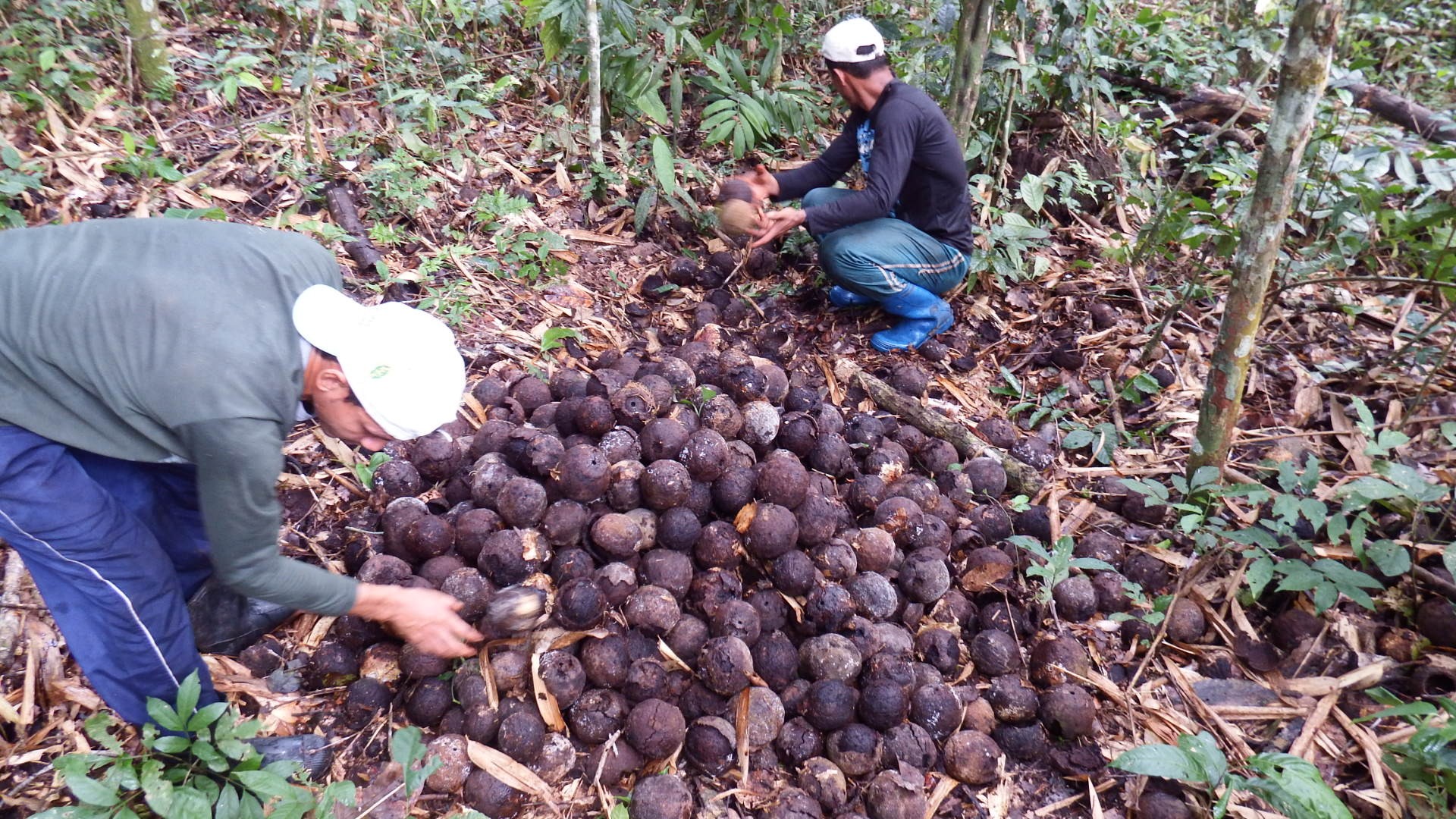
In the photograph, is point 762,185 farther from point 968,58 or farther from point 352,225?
point 352,225

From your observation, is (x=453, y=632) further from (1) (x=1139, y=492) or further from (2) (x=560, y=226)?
(2) (x=560, y=226)

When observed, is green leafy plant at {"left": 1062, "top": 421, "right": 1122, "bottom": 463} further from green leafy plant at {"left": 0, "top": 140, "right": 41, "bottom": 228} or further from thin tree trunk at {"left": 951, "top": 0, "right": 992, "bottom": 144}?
green leafy plant at {"left": 0, "top": 140, "right": 41, "bottom": 228}

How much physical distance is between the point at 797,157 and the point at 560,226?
236 cm

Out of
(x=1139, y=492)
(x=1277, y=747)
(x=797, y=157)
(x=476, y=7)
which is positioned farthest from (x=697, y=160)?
(x=1277, y=747)

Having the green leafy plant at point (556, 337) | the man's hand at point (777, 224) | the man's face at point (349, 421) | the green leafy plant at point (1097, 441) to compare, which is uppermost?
the man's face at point (349, 421)

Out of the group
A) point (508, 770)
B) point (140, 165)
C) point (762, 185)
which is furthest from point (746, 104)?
point (508, 770)

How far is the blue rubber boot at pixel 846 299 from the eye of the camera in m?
6.01

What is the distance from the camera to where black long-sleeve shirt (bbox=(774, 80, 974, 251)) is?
5363 mm

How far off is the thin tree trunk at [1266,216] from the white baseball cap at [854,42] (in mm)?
2501

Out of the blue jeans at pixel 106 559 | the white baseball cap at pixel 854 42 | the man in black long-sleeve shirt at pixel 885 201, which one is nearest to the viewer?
the blue jeans at pixel 106 559

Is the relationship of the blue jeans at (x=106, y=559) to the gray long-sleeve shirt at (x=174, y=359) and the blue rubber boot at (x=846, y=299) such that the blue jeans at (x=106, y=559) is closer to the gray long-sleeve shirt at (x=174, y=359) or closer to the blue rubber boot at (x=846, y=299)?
the gray long-sleeve shirt at (x=174, y=359)

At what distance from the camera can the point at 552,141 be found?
22.2 feet

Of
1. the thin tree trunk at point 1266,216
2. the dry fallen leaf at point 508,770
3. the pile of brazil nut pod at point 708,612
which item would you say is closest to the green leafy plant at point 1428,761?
the pile of brazil nut pod at point 708,612

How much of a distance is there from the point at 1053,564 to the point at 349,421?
2953mm
